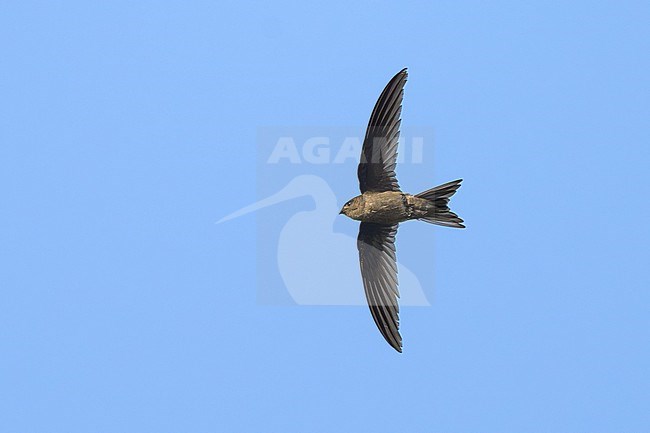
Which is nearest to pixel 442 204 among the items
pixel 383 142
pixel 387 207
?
pixel 387 207

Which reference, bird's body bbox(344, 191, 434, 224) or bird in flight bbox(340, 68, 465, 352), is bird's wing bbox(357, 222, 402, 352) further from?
bird's body bbox(344, 191, 434, 224)

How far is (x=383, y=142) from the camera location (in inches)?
360

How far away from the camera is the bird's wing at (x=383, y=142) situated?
903 centimetres

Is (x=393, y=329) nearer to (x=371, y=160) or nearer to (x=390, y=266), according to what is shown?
(x=390, y=266)

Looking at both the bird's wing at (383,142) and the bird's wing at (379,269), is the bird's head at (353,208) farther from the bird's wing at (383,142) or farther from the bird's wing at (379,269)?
the bird's wing at (379,269)

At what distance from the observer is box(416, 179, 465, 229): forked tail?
357 inches

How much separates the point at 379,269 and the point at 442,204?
91 cm

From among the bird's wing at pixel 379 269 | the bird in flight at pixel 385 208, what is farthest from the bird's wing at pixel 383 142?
the bird's wing at pixel 379 269

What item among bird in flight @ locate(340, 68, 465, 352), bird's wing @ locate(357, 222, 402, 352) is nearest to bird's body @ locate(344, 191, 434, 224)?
bird in flight @ locate(340, 68, 465, 352)

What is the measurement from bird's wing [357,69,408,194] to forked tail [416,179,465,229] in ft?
1.07

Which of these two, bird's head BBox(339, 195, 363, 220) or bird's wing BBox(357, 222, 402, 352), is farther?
bird's wing BBox(357, 222, 402, 352)

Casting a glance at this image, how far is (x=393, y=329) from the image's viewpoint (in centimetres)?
934

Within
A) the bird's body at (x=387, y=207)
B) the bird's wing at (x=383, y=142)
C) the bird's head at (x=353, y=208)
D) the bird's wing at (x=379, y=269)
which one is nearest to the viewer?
the bird's wing at (x=383, y=142)

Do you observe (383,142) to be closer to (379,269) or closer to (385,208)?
(385,208)
